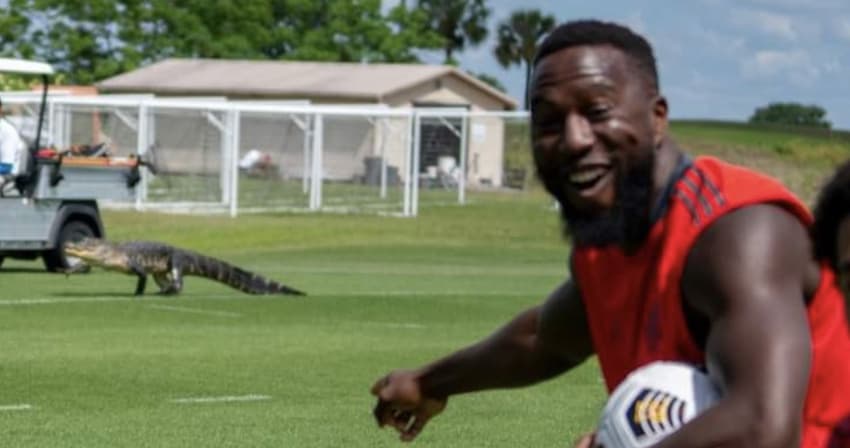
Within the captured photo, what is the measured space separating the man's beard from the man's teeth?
0.04 meters

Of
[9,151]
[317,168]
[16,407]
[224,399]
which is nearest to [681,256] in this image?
[16,407]

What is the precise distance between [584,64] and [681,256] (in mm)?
398

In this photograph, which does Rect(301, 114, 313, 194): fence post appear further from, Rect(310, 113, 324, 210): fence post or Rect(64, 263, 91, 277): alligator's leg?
Rect(64, 263, 91, 277): alligator's leg

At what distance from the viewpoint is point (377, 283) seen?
1042 inches

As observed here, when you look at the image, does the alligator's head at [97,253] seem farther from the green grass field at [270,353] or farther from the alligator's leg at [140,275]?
the green grass field at [270,353]

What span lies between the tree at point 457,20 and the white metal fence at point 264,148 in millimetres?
57445

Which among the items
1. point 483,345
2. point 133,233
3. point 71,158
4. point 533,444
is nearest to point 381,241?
point 133,233

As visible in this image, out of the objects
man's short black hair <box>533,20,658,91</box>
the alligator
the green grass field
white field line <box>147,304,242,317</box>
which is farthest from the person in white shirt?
man's short black hair <box>533,20,658,91</box>

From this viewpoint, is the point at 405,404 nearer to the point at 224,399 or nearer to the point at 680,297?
the point at 680,297

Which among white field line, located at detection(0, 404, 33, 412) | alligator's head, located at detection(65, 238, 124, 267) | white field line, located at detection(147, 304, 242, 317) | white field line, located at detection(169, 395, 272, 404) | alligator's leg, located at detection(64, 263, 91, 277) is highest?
alligator's head, located at detection(65, 238, 124, 267)

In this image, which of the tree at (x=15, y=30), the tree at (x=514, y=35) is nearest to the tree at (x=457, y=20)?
the tree at (x=514, y=35)

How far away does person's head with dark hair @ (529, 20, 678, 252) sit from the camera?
4152mm

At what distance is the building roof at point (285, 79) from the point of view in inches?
2879

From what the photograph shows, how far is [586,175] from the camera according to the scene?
13.6 ft
